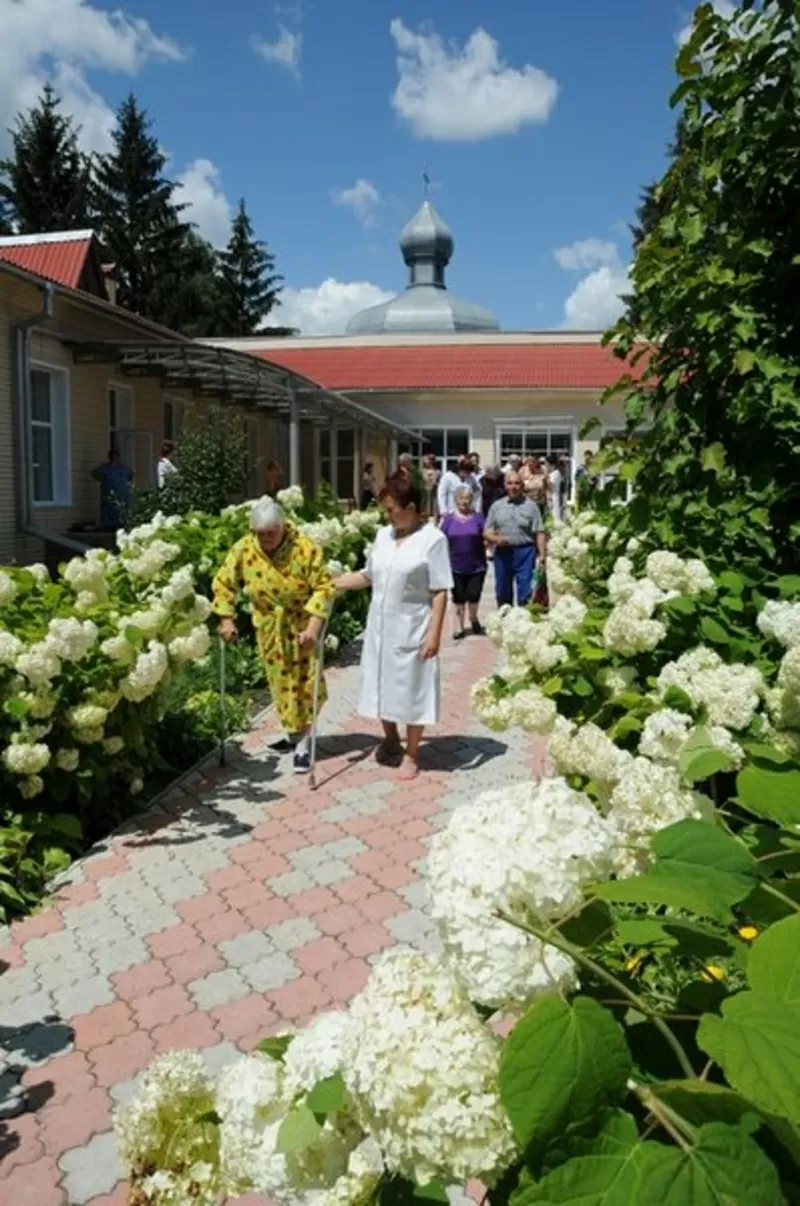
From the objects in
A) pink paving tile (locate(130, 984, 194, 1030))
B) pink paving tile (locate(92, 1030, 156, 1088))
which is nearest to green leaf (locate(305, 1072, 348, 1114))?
pink paving tile (locate(92, 1030, 156, 1088))

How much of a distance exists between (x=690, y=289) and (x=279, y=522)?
361cm

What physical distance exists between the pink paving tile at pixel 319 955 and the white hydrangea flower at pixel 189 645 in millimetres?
1593

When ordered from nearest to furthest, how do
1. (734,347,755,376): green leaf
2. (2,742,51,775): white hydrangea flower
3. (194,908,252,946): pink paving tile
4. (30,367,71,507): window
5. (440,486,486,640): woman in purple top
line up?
(734,347,755,376): green leaf, (194,908,252,946): pink paving tile, (2,742,51,775): white hydrangea flower, (440,486,486,640): woman in purple top, (30,367,71,507): window

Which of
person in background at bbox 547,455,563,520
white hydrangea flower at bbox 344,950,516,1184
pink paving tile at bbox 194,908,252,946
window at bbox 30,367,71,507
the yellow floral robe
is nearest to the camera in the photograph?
white hydrangea flower at bbox 344,950,516,1184

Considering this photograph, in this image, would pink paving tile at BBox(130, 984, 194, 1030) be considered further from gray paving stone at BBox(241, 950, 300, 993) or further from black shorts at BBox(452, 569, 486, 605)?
black shorts at BBox(452, 569, 486, 605)

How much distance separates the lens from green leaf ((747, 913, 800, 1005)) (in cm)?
88

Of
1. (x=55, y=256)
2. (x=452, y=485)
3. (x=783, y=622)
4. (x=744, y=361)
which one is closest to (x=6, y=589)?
(x=744, y=361)

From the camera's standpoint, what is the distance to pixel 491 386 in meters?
26.3

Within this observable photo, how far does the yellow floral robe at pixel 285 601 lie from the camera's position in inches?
234

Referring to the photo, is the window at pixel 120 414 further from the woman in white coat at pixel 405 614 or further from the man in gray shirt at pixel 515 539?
the woman in white coat at pixel 405 614

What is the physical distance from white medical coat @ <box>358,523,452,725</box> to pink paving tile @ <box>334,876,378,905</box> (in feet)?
5.25

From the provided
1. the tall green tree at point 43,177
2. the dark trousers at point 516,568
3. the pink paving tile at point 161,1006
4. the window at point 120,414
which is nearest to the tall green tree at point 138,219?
the tall green tree at point 43,177

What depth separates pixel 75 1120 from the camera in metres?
2.79

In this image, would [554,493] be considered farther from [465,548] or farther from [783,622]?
[783,622]
